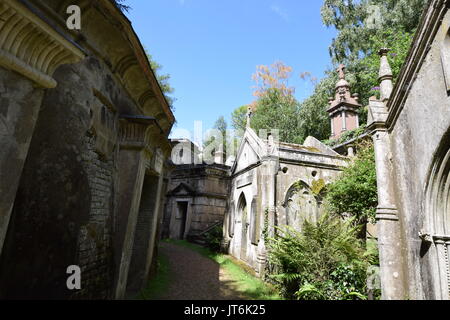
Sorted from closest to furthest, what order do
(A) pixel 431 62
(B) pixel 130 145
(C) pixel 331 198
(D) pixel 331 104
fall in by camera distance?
(A) pixel 431 62 < (B) pixel 130 145 < (C) pixel 331 198 < (D) pixel 331 104

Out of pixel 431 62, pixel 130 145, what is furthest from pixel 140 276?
pixel 431 62

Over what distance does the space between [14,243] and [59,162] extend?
1193mm

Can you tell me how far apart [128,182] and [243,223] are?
8449 millimetres

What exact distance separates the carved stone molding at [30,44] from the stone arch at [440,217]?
205 inches

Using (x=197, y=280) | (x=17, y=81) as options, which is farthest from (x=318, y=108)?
(x=17, y=81)

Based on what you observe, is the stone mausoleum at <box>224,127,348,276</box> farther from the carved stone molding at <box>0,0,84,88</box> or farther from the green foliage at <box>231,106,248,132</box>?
the green foliage at <box>231,106,248,132</box>

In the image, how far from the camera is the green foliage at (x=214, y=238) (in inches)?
601

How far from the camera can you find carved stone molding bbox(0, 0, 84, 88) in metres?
2.26

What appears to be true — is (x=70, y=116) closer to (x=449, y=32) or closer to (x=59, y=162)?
(x=59, y=162)

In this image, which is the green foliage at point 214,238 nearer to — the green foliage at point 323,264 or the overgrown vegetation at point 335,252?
the overgrown vegetation at point 335,252

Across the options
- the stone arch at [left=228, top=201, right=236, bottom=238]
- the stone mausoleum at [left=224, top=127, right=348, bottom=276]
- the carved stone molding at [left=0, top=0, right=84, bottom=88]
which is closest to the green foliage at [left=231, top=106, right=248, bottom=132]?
the stone arch at [left=228, top=201, right=236, bottom=238]

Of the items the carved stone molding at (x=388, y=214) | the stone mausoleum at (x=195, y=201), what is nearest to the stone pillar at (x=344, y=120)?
the stone mausoleum at (x=195, y=201)

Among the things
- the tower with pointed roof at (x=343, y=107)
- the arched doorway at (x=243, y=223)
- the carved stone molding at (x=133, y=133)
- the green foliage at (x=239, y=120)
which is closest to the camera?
the carved stone molding at (x=133, y=133)

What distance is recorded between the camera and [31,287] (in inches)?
124
